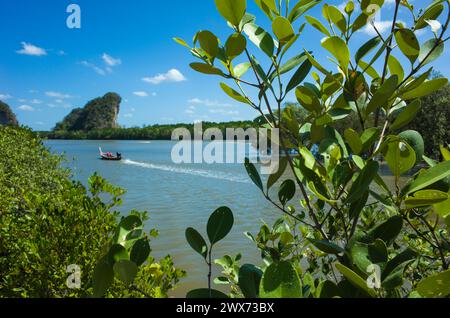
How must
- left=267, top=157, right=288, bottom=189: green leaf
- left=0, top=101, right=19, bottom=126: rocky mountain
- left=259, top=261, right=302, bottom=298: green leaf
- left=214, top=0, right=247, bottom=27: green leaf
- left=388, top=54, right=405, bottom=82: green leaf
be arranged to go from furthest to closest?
1. left=0, top=101, right=19, bottom=126: rocky mountain
2. left=267, top=157, right=288, bottom=189: green leaf
3. left=388, top=54, right=405, bottom=82: green leaf
4. left=214, top=0, right=247, bottom=27: green leaf
5. left=259, top=261, right=302, bottom=298: green leaf

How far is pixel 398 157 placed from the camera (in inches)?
34.1

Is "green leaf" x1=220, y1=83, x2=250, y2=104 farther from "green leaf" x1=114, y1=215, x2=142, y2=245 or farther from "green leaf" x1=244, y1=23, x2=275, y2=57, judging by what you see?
"green leaf" x1=114, y1=215, x2=142, y2=245

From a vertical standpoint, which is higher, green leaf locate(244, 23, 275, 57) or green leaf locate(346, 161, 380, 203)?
Answer: green leaf locate(244, 23, 275, 57)

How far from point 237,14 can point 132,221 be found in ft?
1.74

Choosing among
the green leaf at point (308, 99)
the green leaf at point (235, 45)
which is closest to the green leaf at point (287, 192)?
the green leaf at point (308, 99)

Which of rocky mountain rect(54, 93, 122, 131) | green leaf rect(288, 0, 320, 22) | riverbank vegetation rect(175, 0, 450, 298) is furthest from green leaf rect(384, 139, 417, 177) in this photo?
rocky mountain rect(54, 93, 122, 131)

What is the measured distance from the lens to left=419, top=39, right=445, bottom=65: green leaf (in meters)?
0.96

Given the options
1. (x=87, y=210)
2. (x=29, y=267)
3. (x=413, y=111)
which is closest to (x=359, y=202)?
(x=413, y=111)

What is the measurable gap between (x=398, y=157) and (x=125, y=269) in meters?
0.66

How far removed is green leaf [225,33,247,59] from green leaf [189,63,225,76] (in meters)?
0.05

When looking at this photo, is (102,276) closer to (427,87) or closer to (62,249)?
(427,87)

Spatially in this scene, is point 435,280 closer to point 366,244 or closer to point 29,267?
point 366,244

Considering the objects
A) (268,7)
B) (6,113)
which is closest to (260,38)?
(268,7)

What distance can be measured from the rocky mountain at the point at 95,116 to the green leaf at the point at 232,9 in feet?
478
